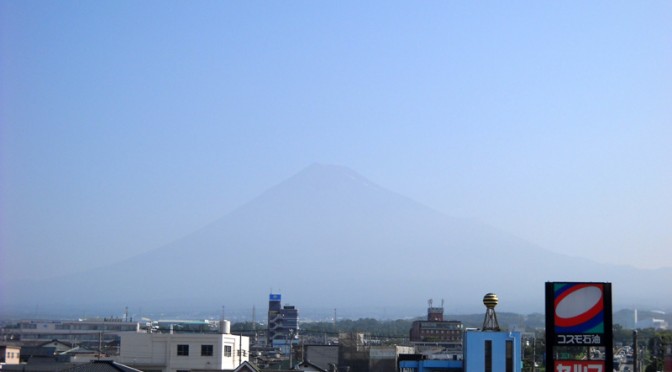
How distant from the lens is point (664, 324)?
56.5 m

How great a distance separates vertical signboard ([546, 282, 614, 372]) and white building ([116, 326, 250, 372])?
1154 inches

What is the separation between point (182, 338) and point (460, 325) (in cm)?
10001

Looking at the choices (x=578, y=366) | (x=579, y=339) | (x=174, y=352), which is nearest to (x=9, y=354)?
(x=174, y=352)

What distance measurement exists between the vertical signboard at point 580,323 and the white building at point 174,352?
29.3m

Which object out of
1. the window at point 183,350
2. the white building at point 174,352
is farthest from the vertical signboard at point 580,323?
the window at point 183,350

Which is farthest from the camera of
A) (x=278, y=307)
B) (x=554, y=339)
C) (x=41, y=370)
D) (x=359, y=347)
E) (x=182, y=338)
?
(x=278, y=307)

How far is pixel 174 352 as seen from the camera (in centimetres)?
5084

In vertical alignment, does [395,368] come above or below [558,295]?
below

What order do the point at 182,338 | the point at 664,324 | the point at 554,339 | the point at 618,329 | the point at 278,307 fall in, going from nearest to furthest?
the point at 554,339, the point at 182,338, the point at 664,324, the point at 618,329, the point at 278,307

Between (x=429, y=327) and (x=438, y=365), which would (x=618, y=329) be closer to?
(x=429, y=327)

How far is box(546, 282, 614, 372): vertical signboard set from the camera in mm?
23328

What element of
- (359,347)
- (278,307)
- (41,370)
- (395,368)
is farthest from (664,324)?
(278,307)

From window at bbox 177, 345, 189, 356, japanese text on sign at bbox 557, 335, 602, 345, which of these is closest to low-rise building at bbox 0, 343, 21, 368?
window at bbox 177, 345, 189, 356

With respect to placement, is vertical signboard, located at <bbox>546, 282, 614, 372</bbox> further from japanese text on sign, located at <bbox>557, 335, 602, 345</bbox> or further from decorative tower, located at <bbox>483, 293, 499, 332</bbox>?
decorative tower, located at <bbox>483, 293, 499, 332</bbox>
